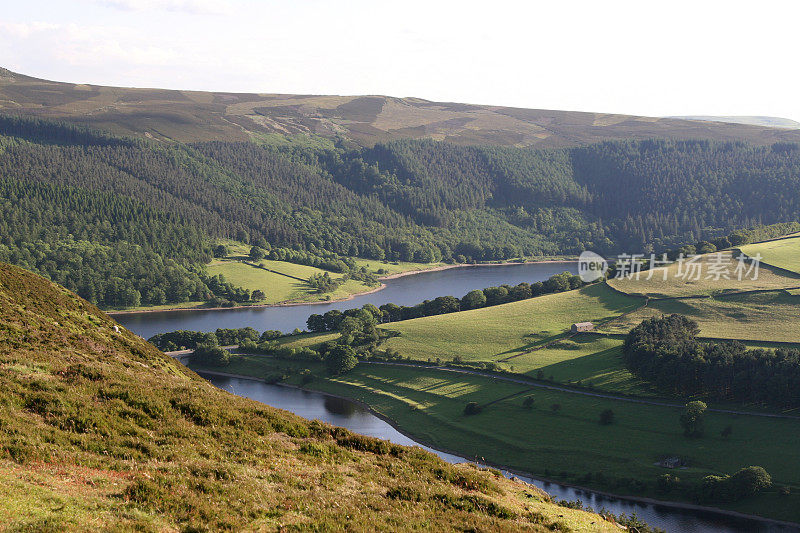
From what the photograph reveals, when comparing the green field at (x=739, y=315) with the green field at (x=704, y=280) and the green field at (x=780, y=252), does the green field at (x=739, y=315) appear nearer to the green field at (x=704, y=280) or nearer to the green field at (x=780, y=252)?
the green field at (x=704, y=280)

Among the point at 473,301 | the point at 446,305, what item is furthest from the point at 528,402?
the point at 473,301

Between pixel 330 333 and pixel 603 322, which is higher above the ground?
pixel 603 322

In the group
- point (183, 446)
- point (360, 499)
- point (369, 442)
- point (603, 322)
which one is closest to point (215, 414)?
point (183, 446)

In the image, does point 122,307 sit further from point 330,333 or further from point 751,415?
point 751,415

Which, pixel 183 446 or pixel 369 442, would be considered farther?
pixel 369 442

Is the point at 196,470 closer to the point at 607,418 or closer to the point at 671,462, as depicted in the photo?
the point at 671,462
